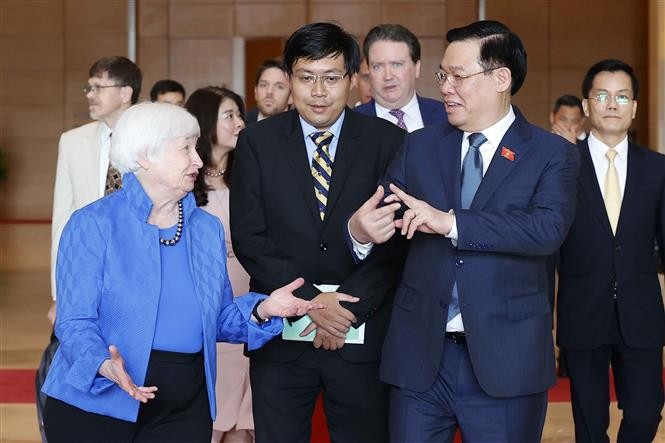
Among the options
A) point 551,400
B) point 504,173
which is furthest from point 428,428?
point 551,400

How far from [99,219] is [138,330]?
349 mm

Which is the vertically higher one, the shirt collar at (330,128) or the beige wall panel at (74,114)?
the beige wall panel at (74,114)

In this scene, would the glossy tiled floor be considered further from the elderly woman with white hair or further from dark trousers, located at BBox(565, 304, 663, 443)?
the elderly woman with white hair

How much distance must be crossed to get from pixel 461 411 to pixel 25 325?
7.17 meters

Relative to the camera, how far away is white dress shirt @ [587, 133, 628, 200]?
15.1ft

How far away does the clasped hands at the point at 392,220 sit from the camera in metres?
3.00

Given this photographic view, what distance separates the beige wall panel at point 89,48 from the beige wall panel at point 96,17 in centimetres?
9

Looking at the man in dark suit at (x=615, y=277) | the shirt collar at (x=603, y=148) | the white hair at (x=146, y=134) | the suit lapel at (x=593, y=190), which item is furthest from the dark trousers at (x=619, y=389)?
the white hair at (x=146, y=134)

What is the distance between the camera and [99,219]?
10.0ft

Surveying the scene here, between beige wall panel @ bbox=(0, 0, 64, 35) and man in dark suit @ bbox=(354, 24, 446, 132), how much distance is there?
15202 mm

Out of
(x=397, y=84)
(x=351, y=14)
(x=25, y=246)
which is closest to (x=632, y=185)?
(x=397, y=84)

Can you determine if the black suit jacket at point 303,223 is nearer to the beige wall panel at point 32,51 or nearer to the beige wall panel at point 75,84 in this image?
the beige wall panel at point 75,84

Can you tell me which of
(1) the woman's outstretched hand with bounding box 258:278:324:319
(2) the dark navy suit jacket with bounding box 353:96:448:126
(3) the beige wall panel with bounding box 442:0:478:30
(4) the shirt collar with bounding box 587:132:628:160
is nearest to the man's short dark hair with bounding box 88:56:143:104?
(2) the dark navy suit jacket with bounding box 353:96:448:126

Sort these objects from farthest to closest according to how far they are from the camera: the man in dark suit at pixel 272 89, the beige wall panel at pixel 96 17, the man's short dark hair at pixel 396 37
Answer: the beige wall panel at pixel 96 17 → the man in dark suit at pixel 272 89 → the man's short dark hair at pixel 396 37
